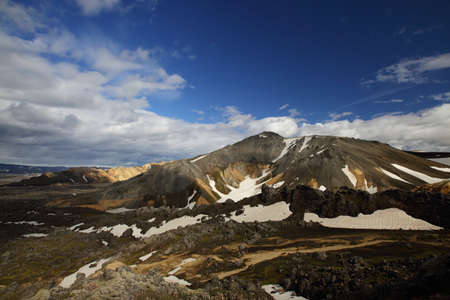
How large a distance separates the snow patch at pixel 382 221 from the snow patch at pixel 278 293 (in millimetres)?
30005

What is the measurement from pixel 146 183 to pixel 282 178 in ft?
290

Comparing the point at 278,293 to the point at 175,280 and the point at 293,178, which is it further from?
the point at 293,178

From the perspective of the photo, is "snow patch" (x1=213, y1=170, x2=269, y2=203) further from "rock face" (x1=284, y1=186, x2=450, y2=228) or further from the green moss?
"rock face" (x1=284, y1=186, x2=450, y2=228)

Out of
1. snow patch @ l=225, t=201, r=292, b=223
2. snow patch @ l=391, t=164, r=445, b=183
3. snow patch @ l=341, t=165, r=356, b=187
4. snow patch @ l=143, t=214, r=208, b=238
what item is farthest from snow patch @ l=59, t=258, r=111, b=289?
snow patch @ l=391, t=164, r=445, b=183

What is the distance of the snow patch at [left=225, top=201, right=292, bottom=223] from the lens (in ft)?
190

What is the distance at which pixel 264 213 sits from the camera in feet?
201

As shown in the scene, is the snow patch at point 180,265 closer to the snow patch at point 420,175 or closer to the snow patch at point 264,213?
the snow patch at point 264,213

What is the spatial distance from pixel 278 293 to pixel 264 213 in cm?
3941

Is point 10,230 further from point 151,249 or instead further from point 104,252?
point 151,249

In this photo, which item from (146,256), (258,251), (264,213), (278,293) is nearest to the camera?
(278,293)

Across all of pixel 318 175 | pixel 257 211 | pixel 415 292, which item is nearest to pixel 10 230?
pixel 257 211

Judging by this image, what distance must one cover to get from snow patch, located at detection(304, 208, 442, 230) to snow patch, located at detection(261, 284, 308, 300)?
30005mm

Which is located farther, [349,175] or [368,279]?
[349,175]

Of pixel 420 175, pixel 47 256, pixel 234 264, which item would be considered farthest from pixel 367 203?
pixel 420 175
